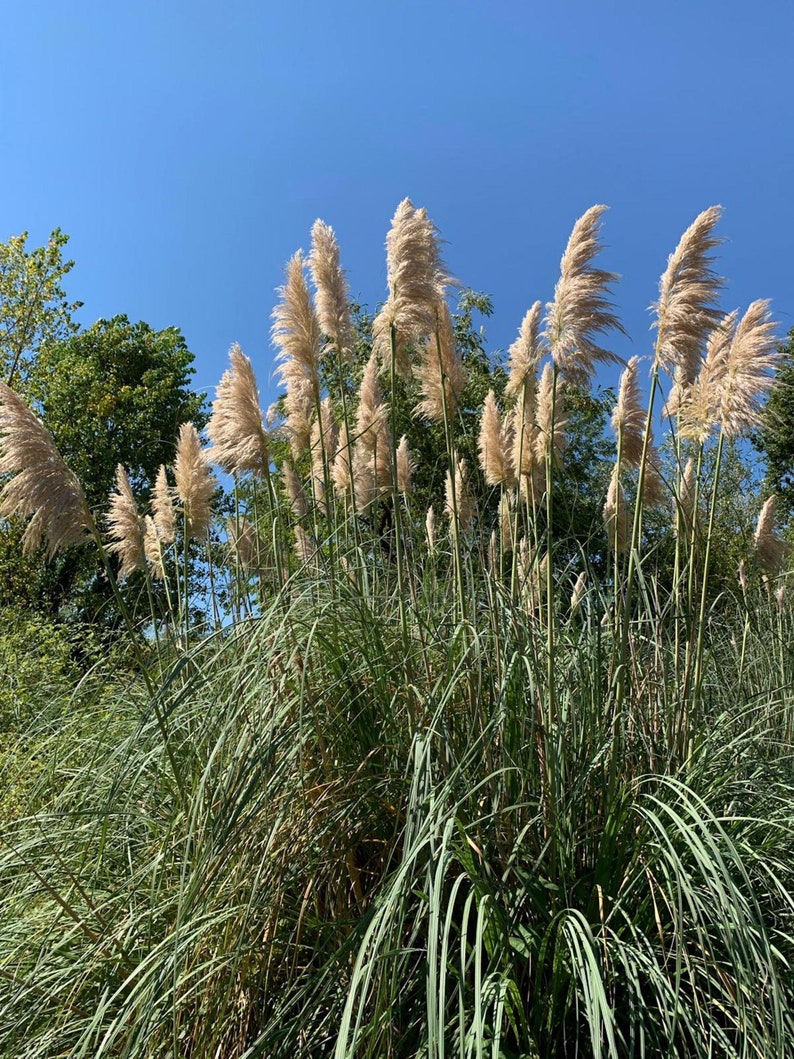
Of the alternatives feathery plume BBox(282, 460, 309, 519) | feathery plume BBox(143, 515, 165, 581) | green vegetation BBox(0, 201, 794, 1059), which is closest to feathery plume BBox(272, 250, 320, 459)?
green vegetation BBox(0, 201, 794, 1059)

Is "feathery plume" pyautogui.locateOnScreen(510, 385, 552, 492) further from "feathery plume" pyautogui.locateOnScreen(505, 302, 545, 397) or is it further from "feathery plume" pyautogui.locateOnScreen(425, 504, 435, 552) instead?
"feathery plume" pyautogui.locateOnScreen(425, 504, 435, 552)

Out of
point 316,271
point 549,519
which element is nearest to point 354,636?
point 549,519

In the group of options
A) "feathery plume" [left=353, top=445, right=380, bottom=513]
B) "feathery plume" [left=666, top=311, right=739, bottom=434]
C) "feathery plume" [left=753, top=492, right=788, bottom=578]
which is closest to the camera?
"feathery plume" [left=666, top=311, right=739, bottom=434]

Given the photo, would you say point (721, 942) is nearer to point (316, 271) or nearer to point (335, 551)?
point (335, 551)

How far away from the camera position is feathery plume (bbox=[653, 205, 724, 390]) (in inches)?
141

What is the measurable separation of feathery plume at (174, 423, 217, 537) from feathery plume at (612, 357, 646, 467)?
6.71 feet

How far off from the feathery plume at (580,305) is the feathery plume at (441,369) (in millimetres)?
545

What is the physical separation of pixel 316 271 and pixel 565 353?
1304 millimetres

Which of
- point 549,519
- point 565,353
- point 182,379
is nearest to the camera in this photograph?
point 549,519

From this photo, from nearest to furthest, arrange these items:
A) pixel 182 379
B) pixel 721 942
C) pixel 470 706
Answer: pixel 721 942 → pixel 470 706 → pixel 182 379

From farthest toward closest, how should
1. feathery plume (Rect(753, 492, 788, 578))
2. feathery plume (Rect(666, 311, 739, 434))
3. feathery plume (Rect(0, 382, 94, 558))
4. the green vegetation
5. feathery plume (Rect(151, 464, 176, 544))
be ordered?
feathery plume (Rect(753, 492, 788, 578)) → feathery plume (Rect(151, 464, 176, 544)) → feathery plume (Rect(666, 311, 739, 434)) → feathery plume (Rect(0, 382, 94, 558)) → the green vegetation

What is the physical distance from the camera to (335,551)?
3570 millimetres

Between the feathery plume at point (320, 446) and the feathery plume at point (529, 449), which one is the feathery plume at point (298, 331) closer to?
the feathery plume at point (320, 446)

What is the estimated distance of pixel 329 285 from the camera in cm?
409
